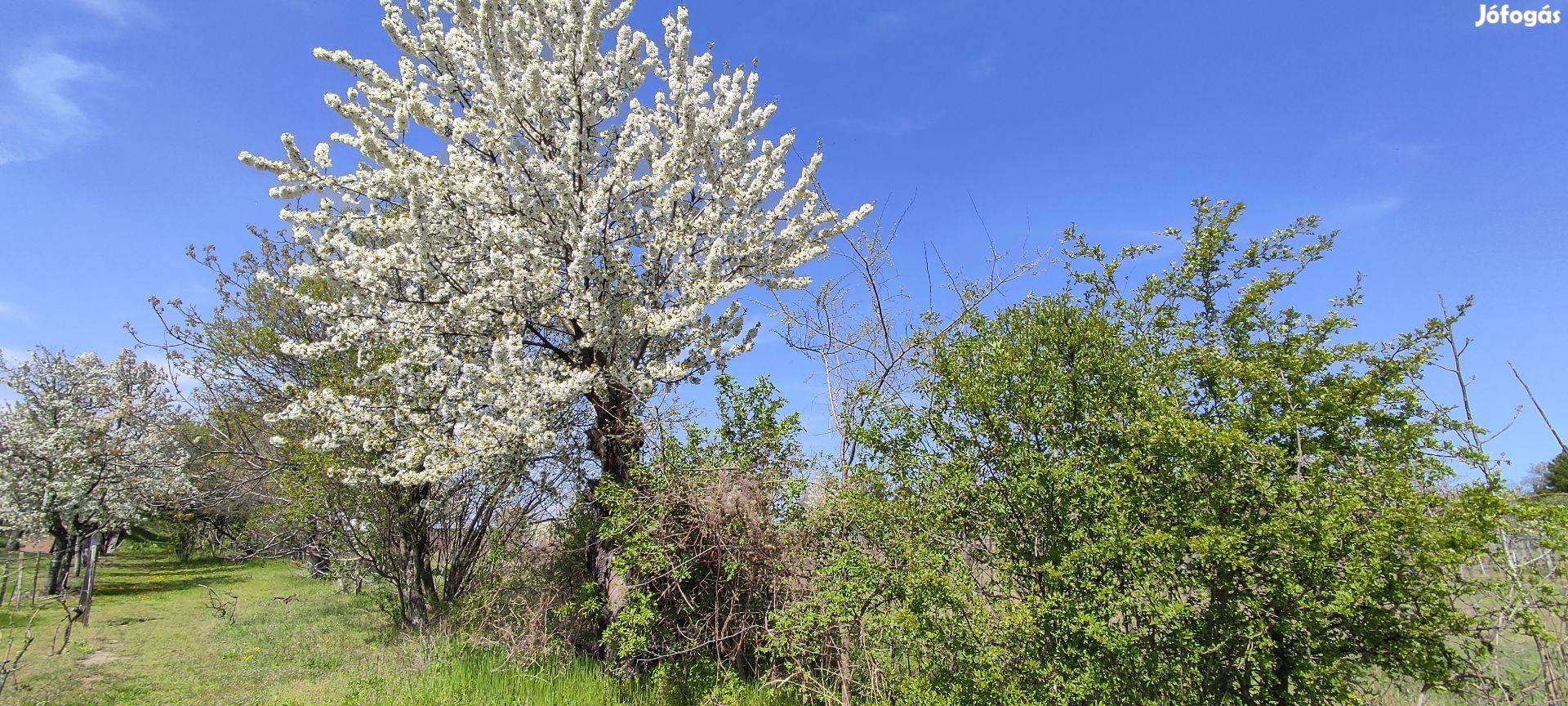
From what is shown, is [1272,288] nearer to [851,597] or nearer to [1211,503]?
[1211,503]

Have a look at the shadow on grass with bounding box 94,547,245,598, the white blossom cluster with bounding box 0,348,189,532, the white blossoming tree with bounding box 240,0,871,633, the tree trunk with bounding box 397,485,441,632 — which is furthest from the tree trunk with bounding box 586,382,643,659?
the shadow on grass with bounding box 94,547,245,598

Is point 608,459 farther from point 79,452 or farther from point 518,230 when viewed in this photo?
point 79,452

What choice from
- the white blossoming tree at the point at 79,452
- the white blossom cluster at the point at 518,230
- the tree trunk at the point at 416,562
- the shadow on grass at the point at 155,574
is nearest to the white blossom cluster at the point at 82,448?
the white blossoming tree at the point at 79,452

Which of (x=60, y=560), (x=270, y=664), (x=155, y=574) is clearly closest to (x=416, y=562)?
(x=270, y=664)

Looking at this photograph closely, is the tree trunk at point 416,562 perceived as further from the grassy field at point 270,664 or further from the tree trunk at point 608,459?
the tree trunk at point 608,459

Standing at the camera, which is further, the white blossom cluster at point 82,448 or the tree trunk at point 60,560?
the tree trunk at point 60,560

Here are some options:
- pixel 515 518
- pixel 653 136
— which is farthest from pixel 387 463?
pixel 653 136

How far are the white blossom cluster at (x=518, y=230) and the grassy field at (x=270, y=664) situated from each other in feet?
6.79

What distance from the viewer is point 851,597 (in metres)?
5.09

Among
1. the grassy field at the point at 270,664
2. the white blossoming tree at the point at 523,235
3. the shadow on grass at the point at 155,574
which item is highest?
the white blossoming tree at the point at 523,235

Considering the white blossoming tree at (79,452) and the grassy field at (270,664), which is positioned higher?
the white blossoming tree at (79,452)

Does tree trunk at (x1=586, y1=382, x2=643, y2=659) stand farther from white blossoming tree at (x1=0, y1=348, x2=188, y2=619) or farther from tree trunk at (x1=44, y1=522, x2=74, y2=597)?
tree trunk at (x1=44, y1=522, x2=74, y2=597)

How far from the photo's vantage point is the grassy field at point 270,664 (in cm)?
627

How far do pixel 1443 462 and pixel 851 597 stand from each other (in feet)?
11.5
